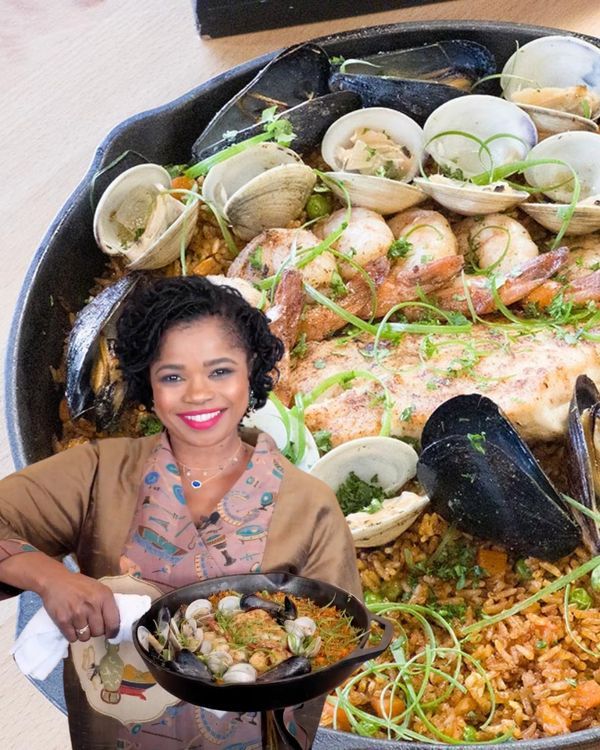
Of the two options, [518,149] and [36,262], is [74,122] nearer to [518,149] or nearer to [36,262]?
[36,262]

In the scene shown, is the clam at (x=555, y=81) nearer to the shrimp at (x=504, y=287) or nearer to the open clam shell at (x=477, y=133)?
the open clam shell at (x=477, y=133)

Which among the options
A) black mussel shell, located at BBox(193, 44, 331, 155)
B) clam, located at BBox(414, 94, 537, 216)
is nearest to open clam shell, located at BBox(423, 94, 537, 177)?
clam, located at BBox(414, 94, 537, 216)

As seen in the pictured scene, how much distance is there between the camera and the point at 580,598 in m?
1.36

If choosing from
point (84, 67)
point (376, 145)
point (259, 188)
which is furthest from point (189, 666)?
point (84, 67)

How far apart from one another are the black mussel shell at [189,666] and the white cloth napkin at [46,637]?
0.05 meters

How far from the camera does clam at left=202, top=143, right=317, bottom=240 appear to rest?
1.62 meters

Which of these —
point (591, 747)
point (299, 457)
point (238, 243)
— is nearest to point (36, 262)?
point (238, 243)

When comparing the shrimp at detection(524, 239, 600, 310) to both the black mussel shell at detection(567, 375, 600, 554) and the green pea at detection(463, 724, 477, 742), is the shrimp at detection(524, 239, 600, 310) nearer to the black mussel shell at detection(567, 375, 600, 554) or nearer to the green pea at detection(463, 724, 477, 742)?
the black mussel shell at detection(567, 375, 600, 554)

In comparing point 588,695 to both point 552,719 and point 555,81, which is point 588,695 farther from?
point 555,81

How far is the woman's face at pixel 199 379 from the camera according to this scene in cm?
76

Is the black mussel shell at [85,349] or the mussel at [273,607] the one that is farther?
the black mussel shell at [85,349]

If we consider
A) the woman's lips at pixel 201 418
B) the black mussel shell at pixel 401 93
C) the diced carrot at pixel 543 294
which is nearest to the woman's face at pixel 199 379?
the woman's lips at pixel 201 418

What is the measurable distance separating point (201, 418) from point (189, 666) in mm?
186

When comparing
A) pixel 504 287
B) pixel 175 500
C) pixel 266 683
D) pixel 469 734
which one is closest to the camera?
pixel 266 683
